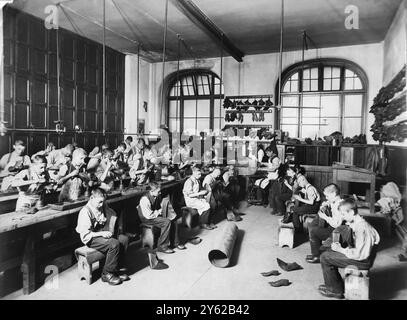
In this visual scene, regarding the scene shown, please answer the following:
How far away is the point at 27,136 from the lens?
8.36 meters

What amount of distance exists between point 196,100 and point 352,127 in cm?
561

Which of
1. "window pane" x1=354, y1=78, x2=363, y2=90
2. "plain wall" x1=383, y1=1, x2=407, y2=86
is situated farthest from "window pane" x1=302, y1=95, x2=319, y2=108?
"plain wall" x1=383, y1=1, x2=407, y2=86

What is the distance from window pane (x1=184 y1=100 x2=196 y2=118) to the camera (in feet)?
42.4

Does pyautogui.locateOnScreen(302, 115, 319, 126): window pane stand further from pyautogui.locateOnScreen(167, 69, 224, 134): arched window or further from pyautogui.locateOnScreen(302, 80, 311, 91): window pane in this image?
pyautogui.locateOnScreen(167, 69, 224, 134): arched window

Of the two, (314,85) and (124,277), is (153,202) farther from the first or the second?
(314,85)

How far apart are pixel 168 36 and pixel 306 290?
7939 millimetres

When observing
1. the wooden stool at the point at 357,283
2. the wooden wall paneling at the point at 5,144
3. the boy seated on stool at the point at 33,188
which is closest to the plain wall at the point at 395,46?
the wooden stool at the point at 357,283

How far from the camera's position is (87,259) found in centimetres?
388

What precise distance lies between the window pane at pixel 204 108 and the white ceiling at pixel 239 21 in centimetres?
236

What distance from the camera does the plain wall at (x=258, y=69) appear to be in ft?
32.9

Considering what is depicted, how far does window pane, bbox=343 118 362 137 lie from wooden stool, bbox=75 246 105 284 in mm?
9021

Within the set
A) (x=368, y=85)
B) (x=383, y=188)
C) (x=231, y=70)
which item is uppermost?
(x=231, y=70)
